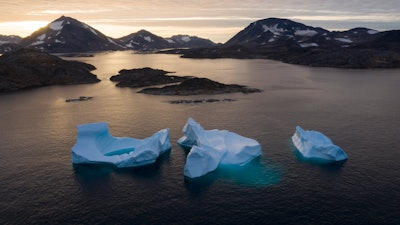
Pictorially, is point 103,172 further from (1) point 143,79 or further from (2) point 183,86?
(1) point 143,79

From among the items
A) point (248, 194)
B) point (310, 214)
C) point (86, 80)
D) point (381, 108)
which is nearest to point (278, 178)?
point (248, 194)

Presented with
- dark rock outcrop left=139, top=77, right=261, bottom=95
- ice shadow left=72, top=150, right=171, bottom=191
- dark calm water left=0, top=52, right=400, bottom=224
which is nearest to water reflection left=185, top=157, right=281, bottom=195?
dark calm water left=0, top=52, right=400, bottom=224

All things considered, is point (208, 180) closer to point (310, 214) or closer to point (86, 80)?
point (310, 214)

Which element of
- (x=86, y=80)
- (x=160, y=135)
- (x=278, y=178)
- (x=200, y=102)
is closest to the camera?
(x=278, y=178)

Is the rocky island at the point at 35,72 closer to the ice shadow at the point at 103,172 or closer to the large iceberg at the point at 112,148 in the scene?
the large iceberg at the point at 112,148

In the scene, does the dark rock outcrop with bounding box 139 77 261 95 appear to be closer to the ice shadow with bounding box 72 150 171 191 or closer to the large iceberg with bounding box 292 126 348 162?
the large iceberg with bounding box 292 126 348 162

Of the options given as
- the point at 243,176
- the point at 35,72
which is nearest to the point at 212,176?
the point at 243,176
